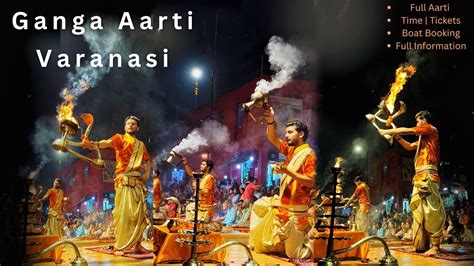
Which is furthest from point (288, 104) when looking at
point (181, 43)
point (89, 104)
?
A: point (89, 104)

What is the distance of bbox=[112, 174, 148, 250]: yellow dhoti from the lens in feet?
21.9

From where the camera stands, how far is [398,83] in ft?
26.8

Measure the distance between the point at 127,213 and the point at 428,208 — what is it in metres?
4.31

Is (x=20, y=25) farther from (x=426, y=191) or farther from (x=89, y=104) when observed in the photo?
(x=426, y=191)

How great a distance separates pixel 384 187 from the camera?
31.3 feet

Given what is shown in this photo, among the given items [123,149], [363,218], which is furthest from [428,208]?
[123,149]

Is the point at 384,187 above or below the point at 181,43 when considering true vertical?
below

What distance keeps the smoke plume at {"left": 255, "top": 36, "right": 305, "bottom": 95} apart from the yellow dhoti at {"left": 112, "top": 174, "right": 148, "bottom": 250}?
8.11 feet

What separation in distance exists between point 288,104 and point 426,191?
8.97ft

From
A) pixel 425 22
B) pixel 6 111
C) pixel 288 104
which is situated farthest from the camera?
pixel 288 104

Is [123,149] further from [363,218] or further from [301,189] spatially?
[363,218]

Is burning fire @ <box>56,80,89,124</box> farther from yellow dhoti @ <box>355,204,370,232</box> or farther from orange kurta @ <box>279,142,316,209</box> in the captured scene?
yellow dhoti @ <box>355,204,370,232</box>

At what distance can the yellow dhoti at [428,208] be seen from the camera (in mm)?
7570

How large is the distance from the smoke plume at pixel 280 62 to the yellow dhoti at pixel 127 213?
2.47 metres
